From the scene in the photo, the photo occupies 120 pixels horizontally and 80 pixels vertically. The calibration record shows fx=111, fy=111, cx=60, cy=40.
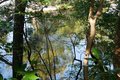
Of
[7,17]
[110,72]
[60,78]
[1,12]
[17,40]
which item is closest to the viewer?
[110,72]

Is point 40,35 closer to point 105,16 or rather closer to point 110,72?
point 105,16

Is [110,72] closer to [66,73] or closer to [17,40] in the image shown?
[17,40]

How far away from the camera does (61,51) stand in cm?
504

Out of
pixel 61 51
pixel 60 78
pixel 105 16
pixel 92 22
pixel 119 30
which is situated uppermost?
pixel 105 16

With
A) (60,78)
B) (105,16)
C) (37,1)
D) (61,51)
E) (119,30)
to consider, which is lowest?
(60,78)

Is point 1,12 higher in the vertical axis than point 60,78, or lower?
higher

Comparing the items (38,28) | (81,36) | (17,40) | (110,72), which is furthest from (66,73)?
(110,72)

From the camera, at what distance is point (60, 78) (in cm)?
447

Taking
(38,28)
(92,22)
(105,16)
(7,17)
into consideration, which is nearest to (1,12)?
(7,17)

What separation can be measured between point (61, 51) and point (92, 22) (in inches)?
129

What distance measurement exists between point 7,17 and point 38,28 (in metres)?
1.54

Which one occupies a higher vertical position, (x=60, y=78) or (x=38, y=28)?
(x=38, y=28)

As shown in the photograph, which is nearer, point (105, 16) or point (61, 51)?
point (105, 16)

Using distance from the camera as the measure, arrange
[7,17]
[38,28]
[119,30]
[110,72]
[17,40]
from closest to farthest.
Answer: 1. [110,72]
2. [119,30]
3. [7,17]
4. [17,40]
5. [38,28]
